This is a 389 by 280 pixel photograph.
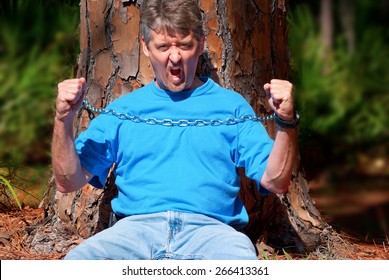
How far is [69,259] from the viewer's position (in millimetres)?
3082

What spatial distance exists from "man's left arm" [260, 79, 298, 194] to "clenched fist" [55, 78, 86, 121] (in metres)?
0.66

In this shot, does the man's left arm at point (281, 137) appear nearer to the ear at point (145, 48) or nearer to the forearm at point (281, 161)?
the forearm at point (281, 161)

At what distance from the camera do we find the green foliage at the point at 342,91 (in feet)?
22.3

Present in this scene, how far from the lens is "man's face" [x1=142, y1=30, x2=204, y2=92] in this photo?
10.7ft

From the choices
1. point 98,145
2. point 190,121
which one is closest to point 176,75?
point 190,121

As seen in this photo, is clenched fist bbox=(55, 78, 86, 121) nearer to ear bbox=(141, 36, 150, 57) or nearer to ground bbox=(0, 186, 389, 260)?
ear bbox=(141, 36, 150, 57)

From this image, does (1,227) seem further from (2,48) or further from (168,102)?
(2,48)

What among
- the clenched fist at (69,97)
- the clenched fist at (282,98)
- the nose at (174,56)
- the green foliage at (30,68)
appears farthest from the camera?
the green foliage at (30,68)

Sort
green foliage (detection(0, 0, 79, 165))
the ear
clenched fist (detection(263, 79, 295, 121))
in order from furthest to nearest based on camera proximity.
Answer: green foliage (detection(0, 0, 79, 165))
the ear
clenched fist (detection(263, 79, 295, 121))

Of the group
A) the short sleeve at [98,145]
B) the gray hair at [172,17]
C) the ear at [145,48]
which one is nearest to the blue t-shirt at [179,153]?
the short sleeve at [98,145]

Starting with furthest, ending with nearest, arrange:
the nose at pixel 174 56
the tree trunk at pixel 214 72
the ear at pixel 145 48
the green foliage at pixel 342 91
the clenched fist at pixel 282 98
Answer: the green foliage at pixel 342 91 → the tree trunk at pixel 214 72 → the ear at pixel 145 48 → the nose at pixel 174 56 → the clenched fist at pixel 282 98

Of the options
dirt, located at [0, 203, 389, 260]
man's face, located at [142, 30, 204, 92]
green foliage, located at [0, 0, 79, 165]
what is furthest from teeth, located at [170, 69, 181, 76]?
green foliage, located at [0, 0, 79, 165]

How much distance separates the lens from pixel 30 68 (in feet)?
21.4

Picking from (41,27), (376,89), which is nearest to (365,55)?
(376,89)
